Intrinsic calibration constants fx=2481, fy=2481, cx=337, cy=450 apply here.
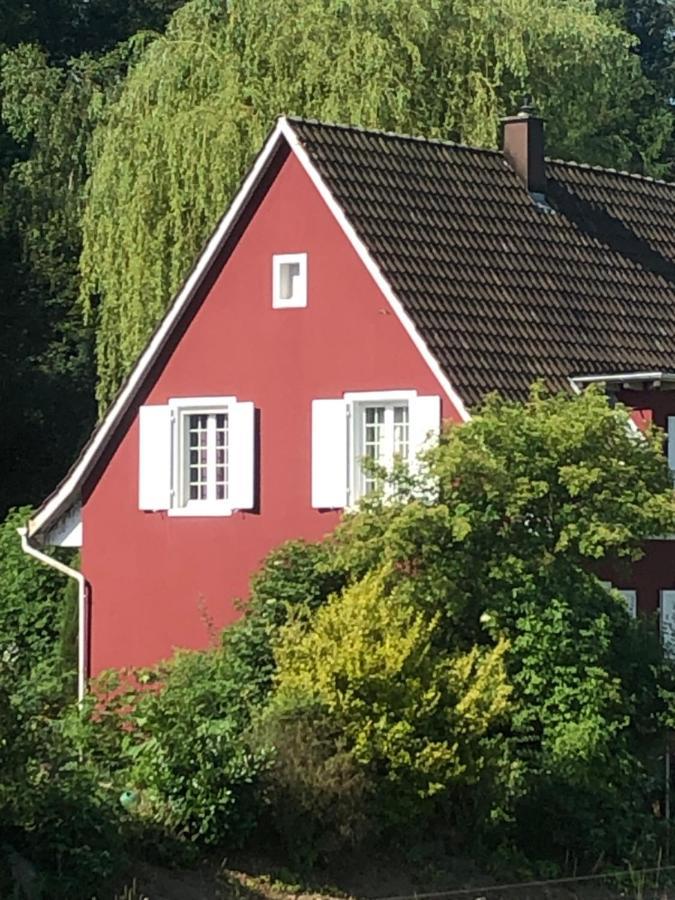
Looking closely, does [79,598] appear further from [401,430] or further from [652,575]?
[652,575]

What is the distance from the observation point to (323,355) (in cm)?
2872

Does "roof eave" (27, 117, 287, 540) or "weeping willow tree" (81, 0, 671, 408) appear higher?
"weeping willow tree" (81, 0, 671, 408)

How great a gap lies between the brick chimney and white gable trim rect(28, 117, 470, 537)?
370 cm

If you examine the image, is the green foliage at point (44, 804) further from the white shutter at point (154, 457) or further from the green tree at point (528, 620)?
the white shutter at point (154, 457)

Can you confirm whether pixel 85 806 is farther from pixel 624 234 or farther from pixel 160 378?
pixel 624 234

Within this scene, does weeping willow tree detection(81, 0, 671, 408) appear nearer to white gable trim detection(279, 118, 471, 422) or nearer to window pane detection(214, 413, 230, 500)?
window pane detection(214, 413, 230, 500)

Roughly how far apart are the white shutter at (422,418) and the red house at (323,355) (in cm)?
3

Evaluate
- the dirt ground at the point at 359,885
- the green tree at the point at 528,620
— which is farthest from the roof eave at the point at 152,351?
the dirt ground at the point at 359,885

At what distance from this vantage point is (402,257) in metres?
28.2

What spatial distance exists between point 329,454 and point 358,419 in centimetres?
56

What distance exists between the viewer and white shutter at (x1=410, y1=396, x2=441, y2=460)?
27453 mm

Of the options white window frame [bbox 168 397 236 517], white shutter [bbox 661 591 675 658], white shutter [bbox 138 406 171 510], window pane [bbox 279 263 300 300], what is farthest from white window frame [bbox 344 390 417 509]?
white shutter [bbox 661 591 675 658]

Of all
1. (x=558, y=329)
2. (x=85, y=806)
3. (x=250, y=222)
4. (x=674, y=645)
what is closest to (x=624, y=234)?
(x=558, y=329)

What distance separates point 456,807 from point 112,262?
17.6m
